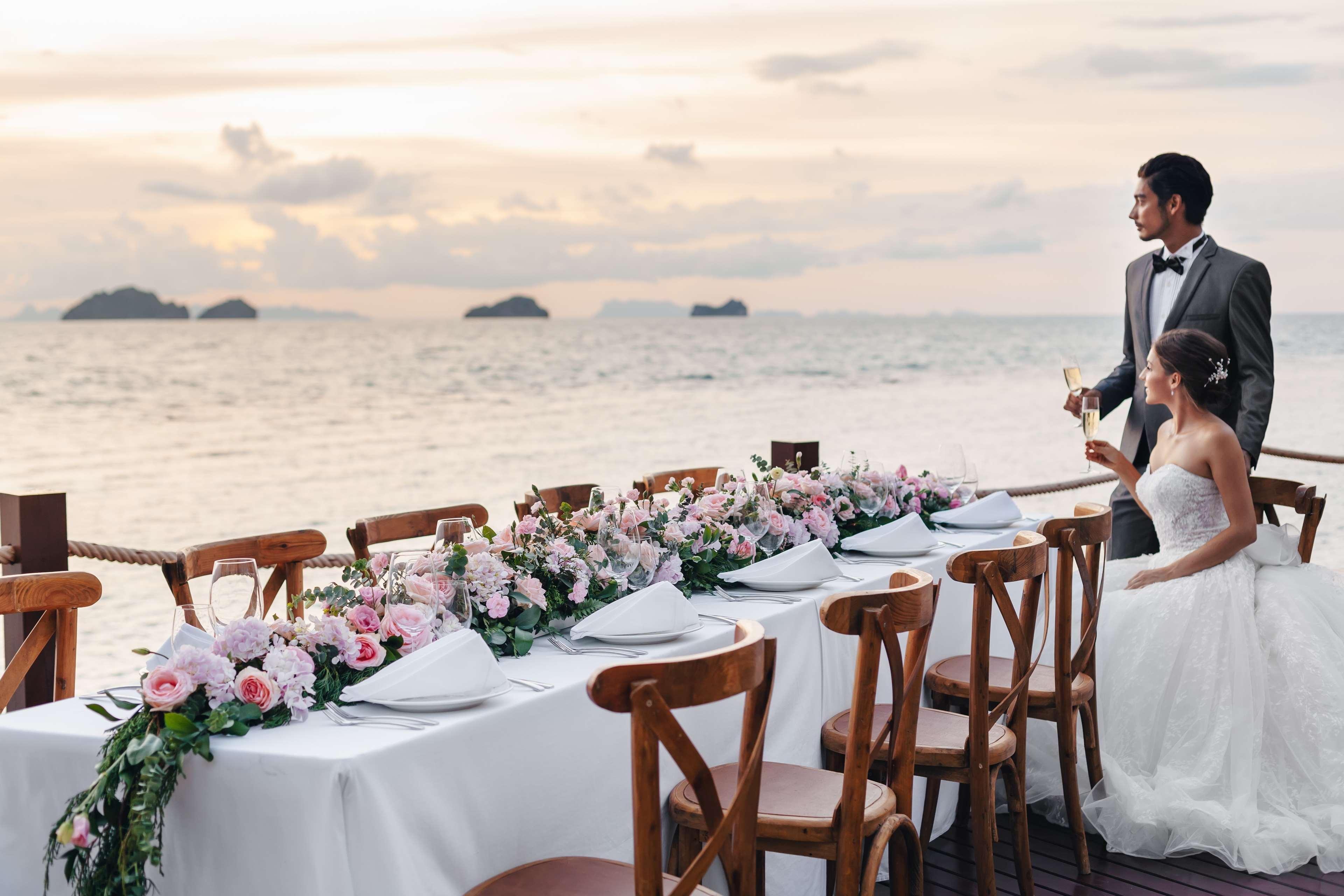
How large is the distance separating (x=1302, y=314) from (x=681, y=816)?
47.5m

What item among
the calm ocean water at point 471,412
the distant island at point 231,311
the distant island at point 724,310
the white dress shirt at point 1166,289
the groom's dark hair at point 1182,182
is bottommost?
the calm ocean water at point 471,412

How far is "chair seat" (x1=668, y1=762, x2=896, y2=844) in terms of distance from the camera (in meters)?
2.11

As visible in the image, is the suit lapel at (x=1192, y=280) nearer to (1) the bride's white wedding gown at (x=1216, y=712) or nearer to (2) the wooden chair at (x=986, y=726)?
(1) the bride's white wedding gown at (x=1216, y=712)

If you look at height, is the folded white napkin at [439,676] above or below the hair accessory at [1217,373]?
below

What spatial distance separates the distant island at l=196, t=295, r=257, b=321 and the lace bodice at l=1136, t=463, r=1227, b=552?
27.8 metres

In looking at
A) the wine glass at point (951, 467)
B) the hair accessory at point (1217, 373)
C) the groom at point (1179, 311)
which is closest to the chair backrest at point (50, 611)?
the wine glass at point (951, 467)

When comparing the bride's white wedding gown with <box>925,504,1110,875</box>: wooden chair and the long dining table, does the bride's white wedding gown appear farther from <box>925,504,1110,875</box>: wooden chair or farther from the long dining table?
the long dining table

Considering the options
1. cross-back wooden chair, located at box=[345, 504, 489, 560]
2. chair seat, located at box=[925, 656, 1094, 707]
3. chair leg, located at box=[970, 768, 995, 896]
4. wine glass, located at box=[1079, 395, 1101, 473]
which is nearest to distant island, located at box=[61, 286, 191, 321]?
cross-back wooden chair, located at box=[345, 504, 489, 560]

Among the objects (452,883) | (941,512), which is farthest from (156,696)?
(941,512)

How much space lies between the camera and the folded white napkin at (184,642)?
1887 millimetres

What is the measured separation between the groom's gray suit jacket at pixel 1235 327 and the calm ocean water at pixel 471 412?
11561 millimetres

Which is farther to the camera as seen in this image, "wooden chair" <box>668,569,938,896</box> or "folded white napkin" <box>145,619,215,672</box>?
"wooden chair" <box>668,569,938,896</box>

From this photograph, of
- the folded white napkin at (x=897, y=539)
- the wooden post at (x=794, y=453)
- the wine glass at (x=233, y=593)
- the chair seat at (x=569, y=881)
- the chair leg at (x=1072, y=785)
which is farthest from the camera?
the wooden post at (x=794, y=453)

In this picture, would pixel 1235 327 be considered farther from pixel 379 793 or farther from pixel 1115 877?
pixel 379 793
